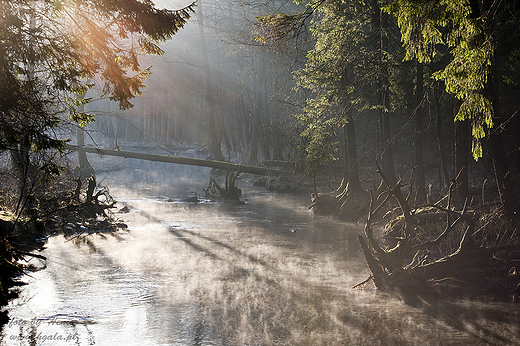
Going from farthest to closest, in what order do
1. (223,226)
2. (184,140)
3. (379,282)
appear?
1. (184,140)
2. (223,226)
3. (379,282)

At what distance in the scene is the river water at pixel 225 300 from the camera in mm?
7309

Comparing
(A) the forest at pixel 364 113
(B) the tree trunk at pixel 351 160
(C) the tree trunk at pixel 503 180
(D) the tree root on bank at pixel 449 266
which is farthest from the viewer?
(B) the tree trunk at pixel 351 160

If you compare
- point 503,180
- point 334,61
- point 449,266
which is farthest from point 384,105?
point 449,266

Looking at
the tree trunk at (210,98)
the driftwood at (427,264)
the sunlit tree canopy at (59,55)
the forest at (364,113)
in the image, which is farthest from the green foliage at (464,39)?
the tree trunk at (210,98)

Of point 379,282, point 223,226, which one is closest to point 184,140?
point 223,226

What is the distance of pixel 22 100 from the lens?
7.98 m

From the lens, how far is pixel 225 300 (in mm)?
9070

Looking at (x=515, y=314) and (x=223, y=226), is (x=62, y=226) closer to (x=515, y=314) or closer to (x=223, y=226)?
(x=223, y=226)

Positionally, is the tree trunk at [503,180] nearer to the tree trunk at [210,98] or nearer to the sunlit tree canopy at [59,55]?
the sunlit tree canopy at [59,55]

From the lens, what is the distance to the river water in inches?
288

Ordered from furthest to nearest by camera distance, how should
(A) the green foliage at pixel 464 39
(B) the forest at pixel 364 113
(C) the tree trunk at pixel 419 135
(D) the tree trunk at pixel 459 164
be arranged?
(C) the tree trunk at pixel 419 135
(D) the tree trunk at pixel 459 164
(B) the forest at pixel 364 113
(A) the green foliage at pixel 464 39

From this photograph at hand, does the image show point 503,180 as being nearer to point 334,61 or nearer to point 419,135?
point 419,135

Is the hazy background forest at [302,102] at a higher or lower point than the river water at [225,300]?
higher

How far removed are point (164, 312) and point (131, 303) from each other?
0.77 metres
